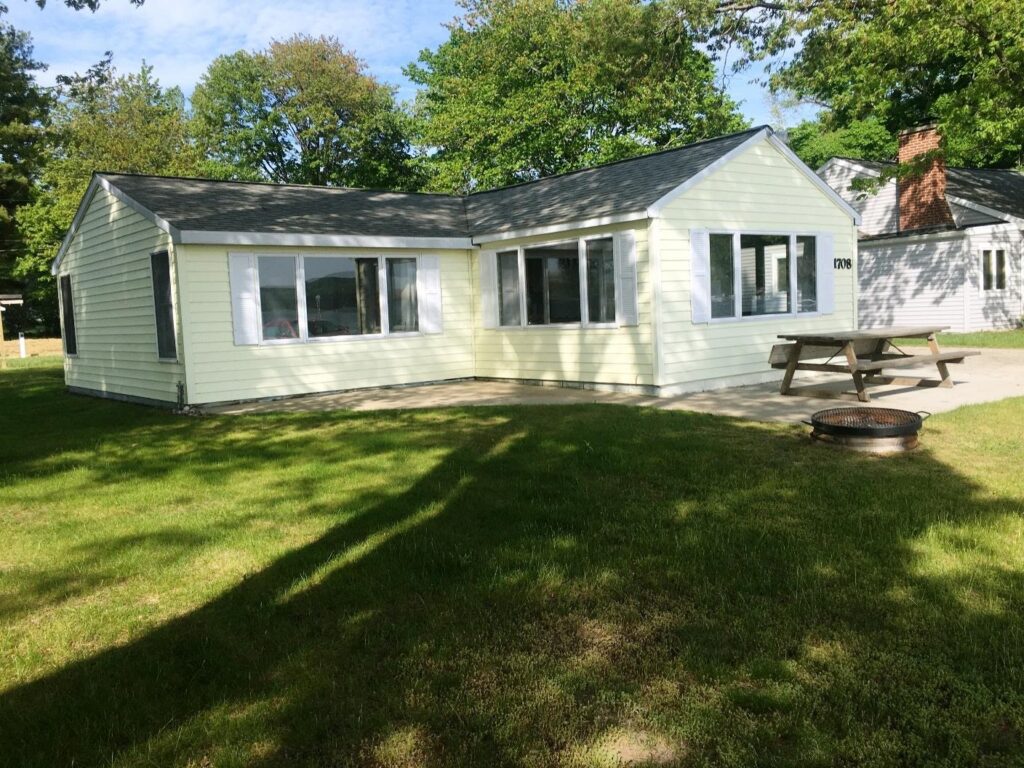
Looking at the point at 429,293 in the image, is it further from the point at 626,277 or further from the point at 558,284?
the point at 626,277

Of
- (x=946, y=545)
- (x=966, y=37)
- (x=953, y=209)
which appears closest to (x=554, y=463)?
(x=946, y=545)

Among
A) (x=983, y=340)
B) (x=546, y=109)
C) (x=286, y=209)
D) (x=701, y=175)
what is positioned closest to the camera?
(x=701, y=175)

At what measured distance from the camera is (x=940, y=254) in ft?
71.0

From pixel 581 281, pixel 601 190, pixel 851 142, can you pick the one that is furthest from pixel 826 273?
pixel 851 142

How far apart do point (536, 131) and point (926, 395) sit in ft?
75.3

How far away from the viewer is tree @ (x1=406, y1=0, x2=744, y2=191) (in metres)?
28.5

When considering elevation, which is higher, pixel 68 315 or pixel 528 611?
pixel 68 315

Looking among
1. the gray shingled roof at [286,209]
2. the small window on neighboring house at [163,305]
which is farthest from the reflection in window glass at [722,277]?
the small window on neighboring house at [163,305]

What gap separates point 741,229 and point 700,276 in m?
1.22

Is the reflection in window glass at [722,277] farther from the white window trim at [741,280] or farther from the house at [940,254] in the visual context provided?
the house at [940,254]

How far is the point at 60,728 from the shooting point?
270cm

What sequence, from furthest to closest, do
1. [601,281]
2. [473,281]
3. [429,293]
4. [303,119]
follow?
[303,119], [473,281], [429,293], [601,281]

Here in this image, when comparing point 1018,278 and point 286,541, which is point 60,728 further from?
point 1018,278

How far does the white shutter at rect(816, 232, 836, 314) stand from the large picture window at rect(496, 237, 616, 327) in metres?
4.02
